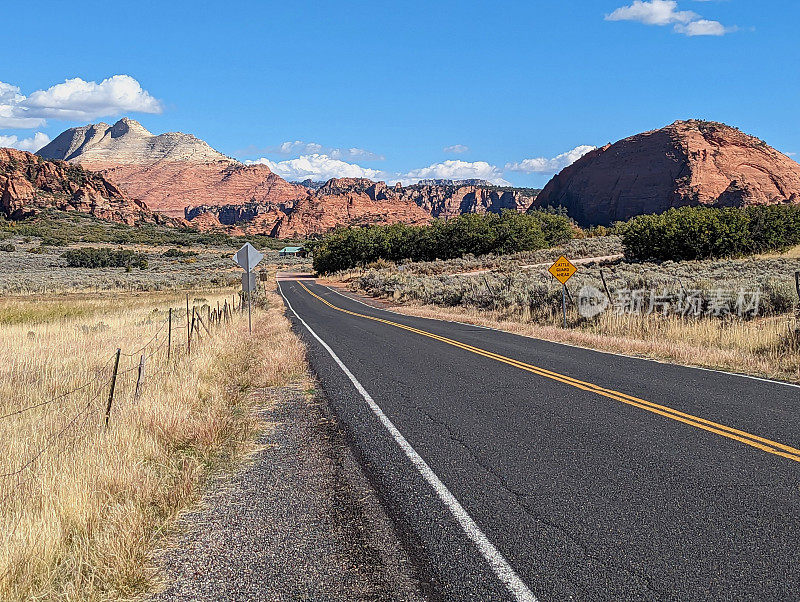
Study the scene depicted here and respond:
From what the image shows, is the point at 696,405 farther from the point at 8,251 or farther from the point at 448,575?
the point at 8,251

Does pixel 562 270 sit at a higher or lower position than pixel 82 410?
higher

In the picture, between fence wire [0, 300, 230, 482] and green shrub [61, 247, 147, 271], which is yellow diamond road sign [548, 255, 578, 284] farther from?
green shrub [61, 247, 147, 271]

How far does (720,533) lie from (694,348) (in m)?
9.63

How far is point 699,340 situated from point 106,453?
13.2 m

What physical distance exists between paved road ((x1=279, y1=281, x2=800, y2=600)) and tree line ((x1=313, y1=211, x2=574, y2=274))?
6509 cm

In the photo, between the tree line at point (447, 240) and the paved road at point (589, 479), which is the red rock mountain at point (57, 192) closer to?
the tree line at point (447, 240)

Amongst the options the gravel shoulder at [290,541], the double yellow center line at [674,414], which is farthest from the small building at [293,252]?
the gravel shoulder at [290,541]

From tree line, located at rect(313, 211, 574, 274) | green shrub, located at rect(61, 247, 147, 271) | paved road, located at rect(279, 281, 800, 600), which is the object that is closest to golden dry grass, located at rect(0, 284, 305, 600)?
paved road, located at rect(279, 281, 800, 600)

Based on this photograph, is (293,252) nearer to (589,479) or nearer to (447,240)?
(447,240)

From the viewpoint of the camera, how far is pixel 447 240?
79.1 meters

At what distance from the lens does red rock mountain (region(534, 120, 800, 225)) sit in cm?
13750

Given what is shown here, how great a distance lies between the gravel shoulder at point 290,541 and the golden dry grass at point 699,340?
27.4ft

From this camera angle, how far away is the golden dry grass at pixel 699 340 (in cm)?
1120

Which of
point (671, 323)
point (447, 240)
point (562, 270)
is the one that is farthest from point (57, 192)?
point (671, 323)
